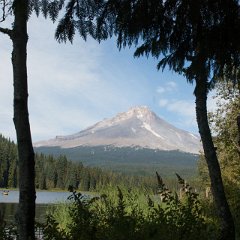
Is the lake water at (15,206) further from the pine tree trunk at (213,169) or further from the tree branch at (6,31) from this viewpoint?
the pine tree trunk at (213,169)

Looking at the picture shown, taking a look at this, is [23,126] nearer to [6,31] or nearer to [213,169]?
[6,31]

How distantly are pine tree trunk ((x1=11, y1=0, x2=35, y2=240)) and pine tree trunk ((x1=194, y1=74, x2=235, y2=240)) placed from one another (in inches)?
131

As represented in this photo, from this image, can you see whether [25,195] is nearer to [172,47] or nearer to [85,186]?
[172,47]

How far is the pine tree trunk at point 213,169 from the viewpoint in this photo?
8645mm

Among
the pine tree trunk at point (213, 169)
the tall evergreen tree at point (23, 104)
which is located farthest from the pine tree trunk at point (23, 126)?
the pine tree trunk at point (213, 169)

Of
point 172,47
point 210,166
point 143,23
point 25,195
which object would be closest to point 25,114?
point 25,195


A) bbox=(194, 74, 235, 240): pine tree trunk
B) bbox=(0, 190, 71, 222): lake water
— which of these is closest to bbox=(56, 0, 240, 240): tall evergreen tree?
bbox=(194, 74, 235, 240): pine tree trunk

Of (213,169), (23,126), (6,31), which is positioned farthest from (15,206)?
(23,126)

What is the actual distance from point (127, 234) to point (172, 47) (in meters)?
3.91

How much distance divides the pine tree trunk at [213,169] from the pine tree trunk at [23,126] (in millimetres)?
3326

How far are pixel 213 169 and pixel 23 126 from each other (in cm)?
437

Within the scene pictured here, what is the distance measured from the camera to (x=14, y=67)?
7395mm

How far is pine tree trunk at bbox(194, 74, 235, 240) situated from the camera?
8.65 m

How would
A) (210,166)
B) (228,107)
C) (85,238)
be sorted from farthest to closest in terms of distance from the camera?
(228,107)
(210,166)
(85,238)
